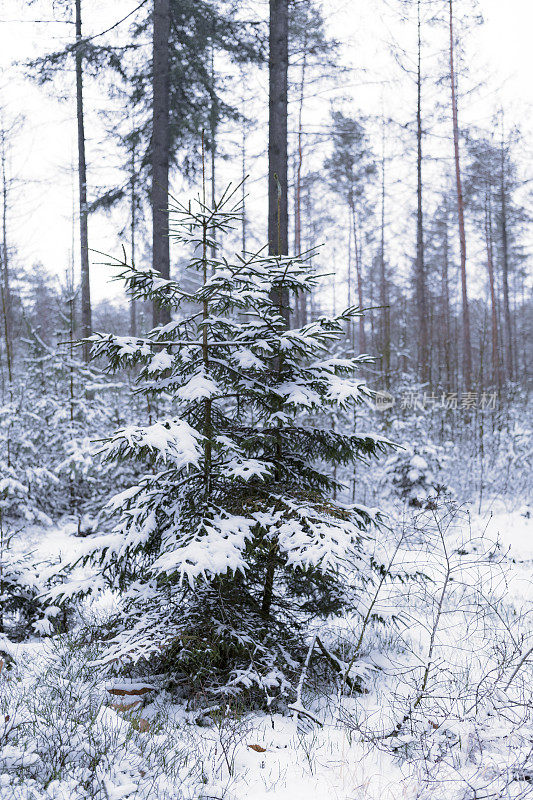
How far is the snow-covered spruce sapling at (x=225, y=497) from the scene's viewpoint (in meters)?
2.93

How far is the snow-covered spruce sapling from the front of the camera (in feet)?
9.61

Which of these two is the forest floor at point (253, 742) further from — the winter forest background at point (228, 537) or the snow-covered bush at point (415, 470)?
the snow-covered bush at point (415, 470)

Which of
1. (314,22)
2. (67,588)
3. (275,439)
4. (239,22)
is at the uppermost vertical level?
(314,22)

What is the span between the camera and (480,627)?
4539mm

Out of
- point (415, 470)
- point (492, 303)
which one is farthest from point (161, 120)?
point (492, 303)

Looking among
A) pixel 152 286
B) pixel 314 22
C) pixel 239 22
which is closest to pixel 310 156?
pixel 314 22

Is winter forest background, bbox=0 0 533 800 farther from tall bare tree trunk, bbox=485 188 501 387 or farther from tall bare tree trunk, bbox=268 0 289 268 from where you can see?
tall bare tree trunk, bbox=485 188 501 387

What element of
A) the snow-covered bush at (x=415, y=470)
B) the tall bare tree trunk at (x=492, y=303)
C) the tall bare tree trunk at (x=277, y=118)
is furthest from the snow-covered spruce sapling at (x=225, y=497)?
the tall bare tree trunk at (x=492, y=303)

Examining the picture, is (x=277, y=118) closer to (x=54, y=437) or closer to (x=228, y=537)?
(x=228, y=537)

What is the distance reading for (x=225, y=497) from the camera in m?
3.42

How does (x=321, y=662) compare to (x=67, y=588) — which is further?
(x=321, y=662)

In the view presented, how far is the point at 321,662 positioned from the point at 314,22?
393 inches

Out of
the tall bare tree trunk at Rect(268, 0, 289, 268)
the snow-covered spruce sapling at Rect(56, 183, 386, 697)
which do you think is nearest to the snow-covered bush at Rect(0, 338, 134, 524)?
the tall bare tree trunk at Rect(268, 0, 289, 268)

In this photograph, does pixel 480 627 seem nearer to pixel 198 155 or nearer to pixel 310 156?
pixel 198 155
